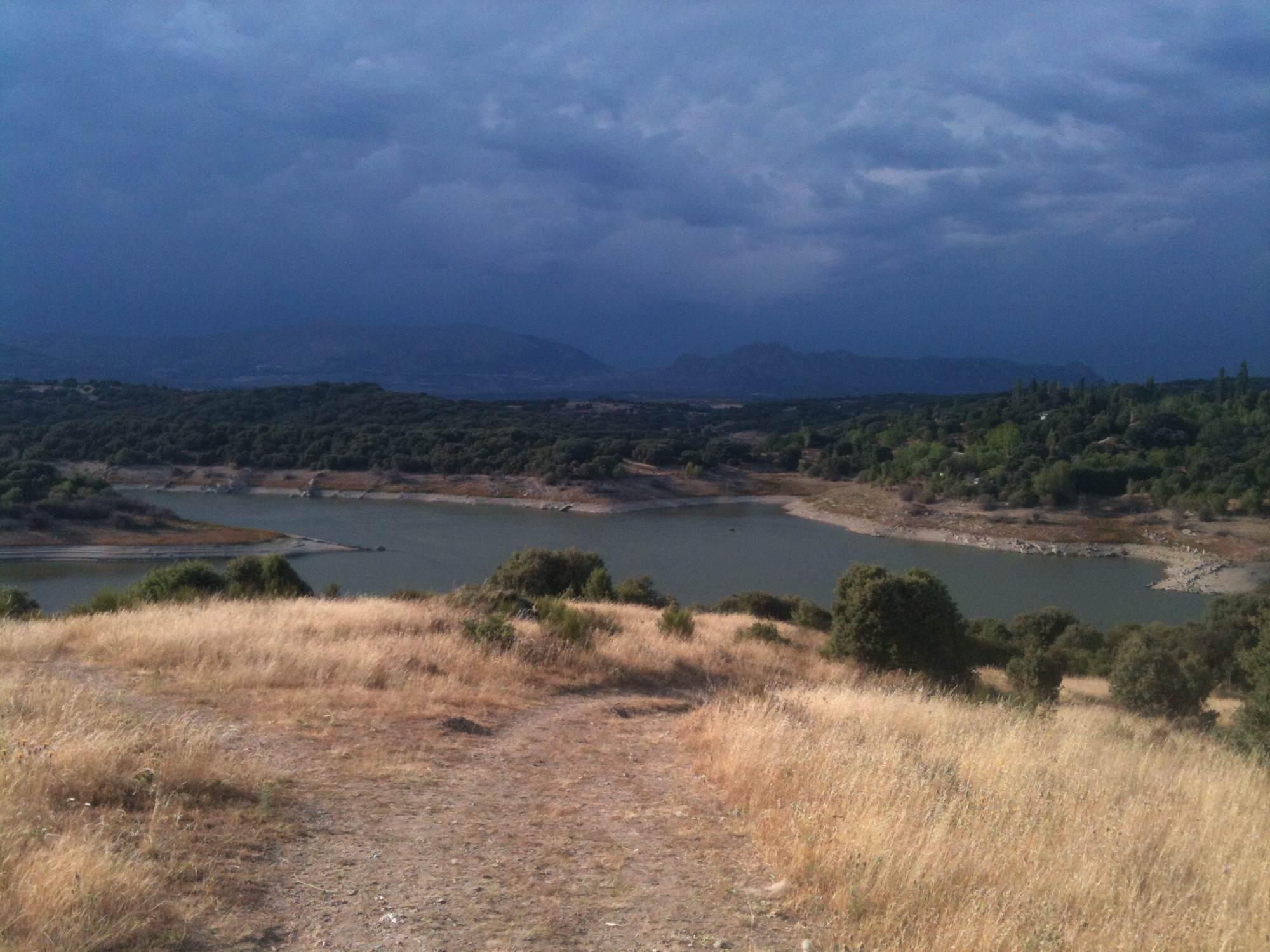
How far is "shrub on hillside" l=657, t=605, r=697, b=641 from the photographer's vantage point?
11.8 metres

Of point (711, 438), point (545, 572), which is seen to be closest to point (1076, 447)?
point (711, 438)

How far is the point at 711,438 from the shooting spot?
303ft

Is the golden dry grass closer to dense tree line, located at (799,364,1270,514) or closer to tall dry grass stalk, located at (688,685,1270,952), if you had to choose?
tall dry grass stalk, located at (688,685,1270,952)

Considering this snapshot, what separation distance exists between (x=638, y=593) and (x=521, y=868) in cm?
1927

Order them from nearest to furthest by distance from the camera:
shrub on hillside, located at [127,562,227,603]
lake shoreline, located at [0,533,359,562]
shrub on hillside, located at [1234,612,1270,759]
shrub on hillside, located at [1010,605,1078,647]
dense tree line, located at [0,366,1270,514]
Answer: shrub on hillside, located at [1234,612,1270,759], shrub on hillside, located at [127,562,227,603], shrub on hillside, located at [1010,605,1078,647], lake shoreline, located at [0,533,359,562], dense tree line, located at [0,366,1270,514]

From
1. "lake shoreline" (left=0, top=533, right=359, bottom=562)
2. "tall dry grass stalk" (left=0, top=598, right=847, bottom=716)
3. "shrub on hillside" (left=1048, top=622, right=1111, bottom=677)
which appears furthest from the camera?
"lake shoreline" (left=0, top=533, right=359, bottom=562)

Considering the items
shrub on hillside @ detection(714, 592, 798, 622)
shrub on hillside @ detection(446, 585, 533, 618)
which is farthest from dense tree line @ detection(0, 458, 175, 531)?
shrub on hillside @ detection(446, 585, 533, 618)

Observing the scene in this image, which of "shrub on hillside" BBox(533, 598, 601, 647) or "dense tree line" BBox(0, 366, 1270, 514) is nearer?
"shrub on hillside" BBox(533, 598, 601, 647)

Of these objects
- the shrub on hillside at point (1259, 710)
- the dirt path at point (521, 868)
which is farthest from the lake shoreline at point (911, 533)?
the dirt path at point (521, 868)

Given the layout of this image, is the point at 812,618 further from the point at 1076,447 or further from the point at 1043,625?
the point at 1076,447

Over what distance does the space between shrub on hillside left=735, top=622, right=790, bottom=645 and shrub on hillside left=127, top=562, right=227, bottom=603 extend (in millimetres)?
7195

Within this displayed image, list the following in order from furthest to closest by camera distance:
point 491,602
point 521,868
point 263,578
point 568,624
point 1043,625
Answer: point 1043,625, point 263,578, point 491,602, point 568,624, point 521,868

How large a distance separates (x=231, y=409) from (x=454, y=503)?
33.7m

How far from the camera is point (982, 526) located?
173 ft
